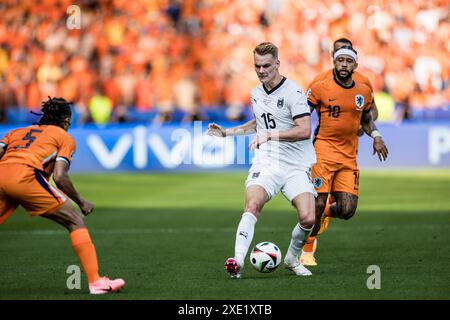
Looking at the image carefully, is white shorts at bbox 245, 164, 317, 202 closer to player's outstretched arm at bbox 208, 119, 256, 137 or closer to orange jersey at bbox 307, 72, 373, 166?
player's outstretched arm at bbox 208, 119, 256, 137

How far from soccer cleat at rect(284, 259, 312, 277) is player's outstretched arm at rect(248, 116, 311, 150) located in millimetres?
1222

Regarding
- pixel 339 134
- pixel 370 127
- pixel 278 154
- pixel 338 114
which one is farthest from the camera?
pixel 370 127

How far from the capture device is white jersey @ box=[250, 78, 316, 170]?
27.7ft

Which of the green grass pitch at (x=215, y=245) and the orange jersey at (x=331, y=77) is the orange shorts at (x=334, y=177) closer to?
the green grass pitch at (x=215, y=245)

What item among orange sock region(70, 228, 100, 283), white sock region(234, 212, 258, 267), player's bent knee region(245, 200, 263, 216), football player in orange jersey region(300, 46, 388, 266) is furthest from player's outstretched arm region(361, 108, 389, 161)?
orange sock region(70, 228, 100, 283)

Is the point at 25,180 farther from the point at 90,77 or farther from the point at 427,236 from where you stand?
the point at 90,77

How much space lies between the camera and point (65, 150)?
7430mm

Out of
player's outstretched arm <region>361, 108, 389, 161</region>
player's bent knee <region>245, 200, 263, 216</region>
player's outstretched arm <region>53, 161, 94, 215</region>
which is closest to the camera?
player's outstretched arm <region>53, 161, 94, 215</region>

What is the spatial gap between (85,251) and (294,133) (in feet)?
7.13

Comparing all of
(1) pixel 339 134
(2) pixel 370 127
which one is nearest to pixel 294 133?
(1) pixel 339 134

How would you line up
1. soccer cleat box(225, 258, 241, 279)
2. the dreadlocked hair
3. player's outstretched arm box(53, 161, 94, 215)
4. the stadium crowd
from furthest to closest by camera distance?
the stadium crowd < soccer cleat box(225, 258, 241, 279) < the dreadlocked hair < player's outstretched arm box(53, 161, 94, 215)

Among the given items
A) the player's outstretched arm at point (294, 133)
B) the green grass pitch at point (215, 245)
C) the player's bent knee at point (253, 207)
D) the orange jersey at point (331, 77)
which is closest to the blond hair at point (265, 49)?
the player's outstretched arm at point (294, 133)

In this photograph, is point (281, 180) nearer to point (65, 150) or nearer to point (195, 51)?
point (65, 150)

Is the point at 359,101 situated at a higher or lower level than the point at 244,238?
higher
